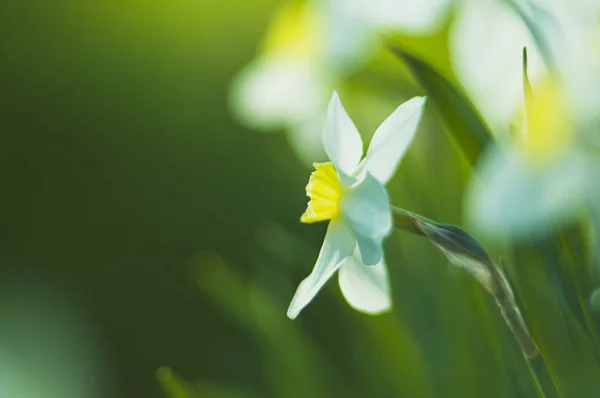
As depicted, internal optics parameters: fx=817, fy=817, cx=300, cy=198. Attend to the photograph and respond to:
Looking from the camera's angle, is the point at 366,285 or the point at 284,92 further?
the point at 284,92

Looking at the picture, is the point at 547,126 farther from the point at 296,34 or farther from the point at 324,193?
the point at 296,34

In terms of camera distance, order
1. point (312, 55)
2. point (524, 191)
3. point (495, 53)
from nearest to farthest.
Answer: point (524, 191), point (495, 53), point (312, 55)

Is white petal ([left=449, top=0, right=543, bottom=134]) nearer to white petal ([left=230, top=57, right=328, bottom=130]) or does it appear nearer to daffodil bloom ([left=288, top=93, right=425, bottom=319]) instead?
daffodil bloom ([left=288, top=93, right=425, bottom=319])

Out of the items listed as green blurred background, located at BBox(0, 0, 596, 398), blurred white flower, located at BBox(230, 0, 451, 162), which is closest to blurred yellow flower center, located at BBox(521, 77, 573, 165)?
blurred white flower, located at BBox(230, 0, 451, 162)

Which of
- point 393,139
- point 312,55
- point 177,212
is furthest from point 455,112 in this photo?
point 177,212

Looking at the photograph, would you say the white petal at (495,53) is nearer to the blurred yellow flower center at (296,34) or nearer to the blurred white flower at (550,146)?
the blurred white flower at (550,146)

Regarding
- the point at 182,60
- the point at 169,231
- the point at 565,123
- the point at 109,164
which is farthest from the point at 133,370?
the point at 565,123

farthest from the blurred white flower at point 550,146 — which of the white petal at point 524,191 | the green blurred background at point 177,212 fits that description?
the green blurred background at point 177,212
